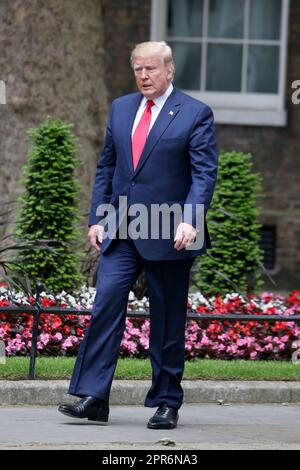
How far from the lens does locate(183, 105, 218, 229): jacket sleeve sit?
7.57m

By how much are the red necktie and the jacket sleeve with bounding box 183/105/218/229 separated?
0.85ft

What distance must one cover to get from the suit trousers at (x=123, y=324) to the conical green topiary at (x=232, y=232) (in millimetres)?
3789

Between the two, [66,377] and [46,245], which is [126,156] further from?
[46,245]

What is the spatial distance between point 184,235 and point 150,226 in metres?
0.20

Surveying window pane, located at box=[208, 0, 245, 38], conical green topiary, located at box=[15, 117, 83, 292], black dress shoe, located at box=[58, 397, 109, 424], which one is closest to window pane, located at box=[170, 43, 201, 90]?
window pane, located at box=[208, 0, 245, 38]

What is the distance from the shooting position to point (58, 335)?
9.81m

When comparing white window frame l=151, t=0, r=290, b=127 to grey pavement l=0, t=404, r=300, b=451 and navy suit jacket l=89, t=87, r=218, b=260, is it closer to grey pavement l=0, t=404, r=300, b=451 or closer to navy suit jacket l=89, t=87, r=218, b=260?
grey pavement l=0, t=404, r=300, b=451

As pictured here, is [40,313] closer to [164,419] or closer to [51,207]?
[164,419]

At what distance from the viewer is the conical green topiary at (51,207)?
36.2ft

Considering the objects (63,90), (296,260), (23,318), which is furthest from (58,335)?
(296,260)

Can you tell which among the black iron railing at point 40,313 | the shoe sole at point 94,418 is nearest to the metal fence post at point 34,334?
the black iron railing at point 40,313

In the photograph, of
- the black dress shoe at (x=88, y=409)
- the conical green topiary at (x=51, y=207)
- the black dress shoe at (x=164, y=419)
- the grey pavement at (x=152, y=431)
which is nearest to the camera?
the grey pavement at (x=152, y=431)

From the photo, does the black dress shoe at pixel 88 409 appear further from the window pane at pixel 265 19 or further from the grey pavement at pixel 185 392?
the window pane at pixel 265 19

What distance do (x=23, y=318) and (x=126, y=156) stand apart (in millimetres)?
2495
